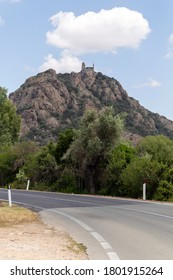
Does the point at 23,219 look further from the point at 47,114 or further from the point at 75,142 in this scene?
the point at 47,114

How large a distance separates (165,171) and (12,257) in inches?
748

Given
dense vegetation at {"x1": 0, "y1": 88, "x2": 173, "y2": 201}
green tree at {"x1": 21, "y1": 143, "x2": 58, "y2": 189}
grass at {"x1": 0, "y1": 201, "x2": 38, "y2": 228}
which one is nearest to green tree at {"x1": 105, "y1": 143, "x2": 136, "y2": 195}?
dense vegetation at {"x1": 0, "y1": 88, "x2": 173, "y2": 201}

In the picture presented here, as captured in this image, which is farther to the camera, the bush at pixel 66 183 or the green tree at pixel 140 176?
the bush at pixel 66 183

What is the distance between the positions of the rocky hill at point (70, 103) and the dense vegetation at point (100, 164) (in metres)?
47.9

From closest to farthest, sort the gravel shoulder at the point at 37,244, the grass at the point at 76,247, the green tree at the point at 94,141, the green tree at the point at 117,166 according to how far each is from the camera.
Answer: the gravel shoulder at the point at 37,244, the grass at the point at 76,247, the green tree at the point at 117,166, the green tree at the point at 94,141

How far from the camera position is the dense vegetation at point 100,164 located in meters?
26.4

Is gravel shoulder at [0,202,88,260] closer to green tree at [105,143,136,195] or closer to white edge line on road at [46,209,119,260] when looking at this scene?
white edge line on road at [46,209,119,260]

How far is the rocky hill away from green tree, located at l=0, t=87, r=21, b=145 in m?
22.6

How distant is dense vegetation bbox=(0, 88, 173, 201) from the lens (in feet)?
86.8

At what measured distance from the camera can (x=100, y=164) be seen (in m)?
34.2

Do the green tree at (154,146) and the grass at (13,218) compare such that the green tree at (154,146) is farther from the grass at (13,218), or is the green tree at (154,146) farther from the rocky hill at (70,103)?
the rocky hill at (70,103)

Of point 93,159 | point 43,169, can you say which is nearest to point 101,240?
point 93,159

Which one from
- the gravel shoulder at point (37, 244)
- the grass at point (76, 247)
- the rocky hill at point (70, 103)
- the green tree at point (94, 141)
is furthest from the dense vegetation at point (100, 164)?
the rocky hill at point (70, 103)

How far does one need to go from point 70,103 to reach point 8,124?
44.2 m
